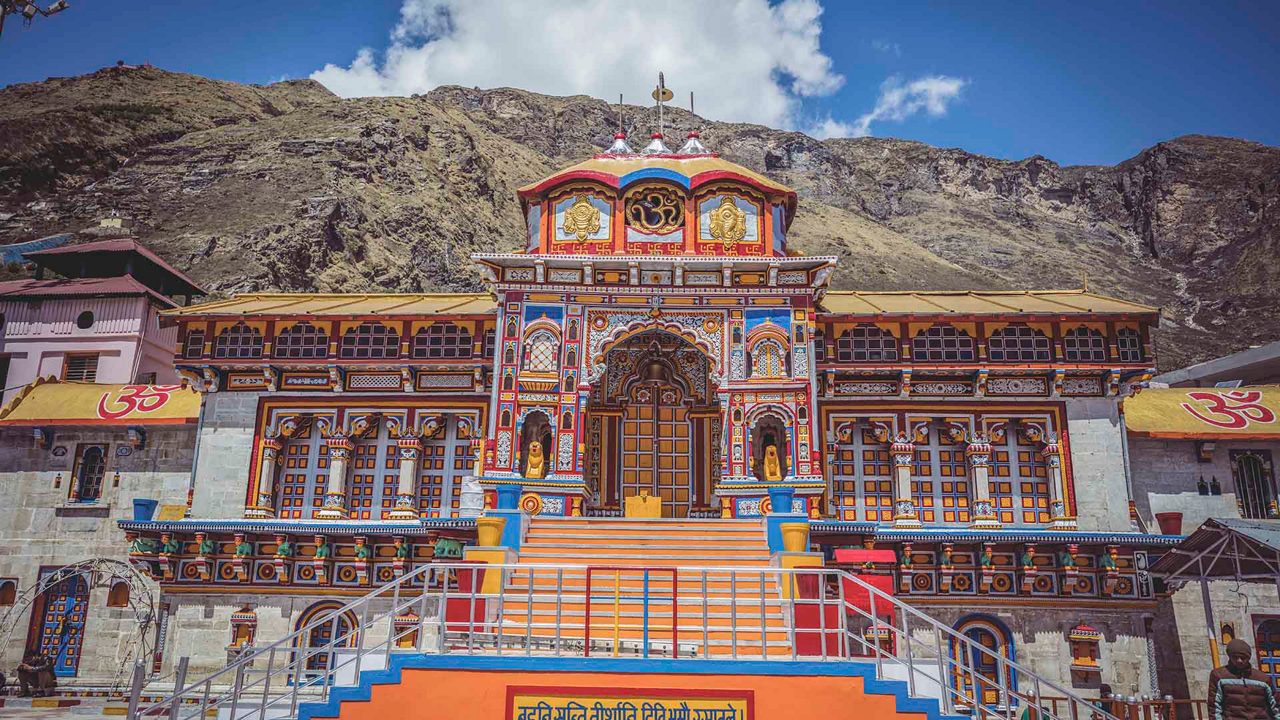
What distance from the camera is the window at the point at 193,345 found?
23422 millimetres

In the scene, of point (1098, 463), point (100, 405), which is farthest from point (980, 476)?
point (100, 405)

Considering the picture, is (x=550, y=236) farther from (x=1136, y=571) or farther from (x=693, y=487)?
(x=1136, y=571)

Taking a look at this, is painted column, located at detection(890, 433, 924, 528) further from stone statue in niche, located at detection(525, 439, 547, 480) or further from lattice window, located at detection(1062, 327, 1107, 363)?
stone statue in niche, located at detection(525, 439, 547, 480)

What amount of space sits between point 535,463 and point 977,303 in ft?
40.1

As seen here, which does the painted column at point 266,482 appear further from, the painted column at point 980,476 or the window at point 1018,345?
the window at point 1018,345

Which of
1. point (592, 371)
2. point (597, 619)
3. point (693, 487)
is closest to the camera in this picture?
point (597, 619)

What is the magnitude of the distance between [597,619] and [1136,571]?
13018mm

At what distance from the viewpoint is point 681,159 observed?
2273cm

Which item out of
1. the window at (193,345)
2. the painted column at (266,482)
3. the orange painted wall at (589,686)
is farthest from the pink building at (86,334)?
the orange painted wall at (589,686)

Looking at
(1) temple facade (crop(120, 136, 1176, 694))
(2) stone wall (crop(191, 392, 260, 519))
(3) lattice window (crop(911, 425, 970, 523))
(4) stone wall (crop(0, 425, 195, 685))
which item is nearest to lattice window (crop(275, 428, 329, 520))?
(1) temple facade (crop(120, 136, 1176, 694))

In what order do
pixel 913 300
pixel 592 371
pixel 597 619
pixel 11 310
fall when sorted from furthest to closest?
1. pixel 11 310
2. pixel 913 300
3. pixel 592 371
4. pixel 597 619

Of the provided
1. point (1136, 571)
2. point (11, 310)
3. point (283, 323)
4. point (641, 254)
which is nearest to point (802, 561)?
point (641, 254)

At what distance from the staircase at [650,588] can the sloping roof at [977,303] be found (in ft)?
24.4

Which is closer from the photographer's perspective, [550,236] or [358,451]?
[550,236]
